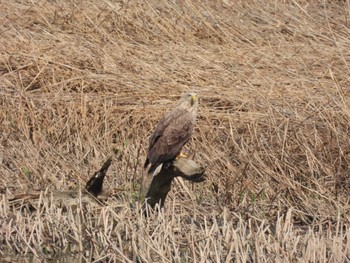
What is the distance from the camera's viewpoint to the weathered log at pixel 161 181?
24.6 ft

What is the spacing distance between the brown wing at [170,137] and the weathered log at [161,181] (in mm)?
125

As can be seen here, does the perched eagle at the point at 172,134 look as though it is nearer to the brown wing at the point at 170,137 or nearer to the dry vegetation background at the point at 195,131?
the brown wing at the point at 170,137

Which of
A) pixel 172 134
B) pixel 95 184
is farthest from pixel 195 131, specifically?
pixel 95 184

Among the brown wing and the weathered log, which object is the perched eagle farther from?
the weathered log

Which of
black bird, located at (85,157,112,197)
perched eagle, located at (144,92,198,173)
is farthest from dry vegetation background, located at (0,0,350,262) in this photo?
perched eagle, located at (144,92,198,173)

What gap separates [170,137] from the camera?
8234 millimetres

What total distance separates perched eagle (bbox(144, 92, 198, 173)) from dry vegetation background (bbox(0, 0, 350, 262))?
1.36 ft

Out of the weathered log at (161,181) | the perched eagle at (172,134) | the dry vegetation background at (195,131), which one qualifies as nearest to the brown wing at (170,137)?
the perched eagle at (172,134)

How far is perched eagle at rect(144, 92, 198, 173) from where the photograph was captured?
8.09 metres

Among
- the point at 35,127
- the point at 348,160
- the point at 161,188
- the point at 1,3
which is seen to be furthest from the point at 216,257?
the point at 1,3

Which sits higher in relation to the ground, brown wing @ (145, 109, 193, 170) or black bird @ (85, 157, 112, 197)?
brown wing @ (145, 109, 193, 170)

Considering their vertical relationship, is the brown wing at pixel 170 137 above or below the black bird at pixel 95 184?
above

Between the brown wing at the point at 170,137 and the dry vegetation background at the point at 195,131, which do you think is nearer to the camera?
the dry vegetation background at the point at 195,131

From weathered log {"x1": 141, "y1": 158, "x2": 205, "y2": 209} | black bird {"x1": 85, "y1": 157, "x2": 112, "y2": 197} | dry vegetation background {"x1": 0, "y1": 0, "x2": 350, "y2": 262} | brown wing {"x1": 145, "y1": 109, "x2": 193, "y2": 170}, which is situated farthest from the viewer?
brown wing {"x1": 145, "y1": 109, "x2": 193, "y2": 170}
